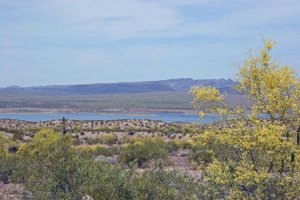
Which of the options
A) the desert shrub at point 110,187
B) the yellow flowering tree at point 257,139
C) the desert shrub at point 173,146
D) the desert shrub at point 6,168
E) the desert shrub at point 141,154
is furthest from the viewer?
the desert shrub at point 173,146

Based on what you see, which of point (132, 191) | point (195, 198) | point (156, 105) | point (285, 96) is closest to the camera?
point (285, 96)

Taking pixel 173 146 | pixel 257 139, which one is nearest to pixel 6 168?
pixel 173 146

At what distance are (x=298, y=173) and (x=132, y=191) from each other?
209 inches

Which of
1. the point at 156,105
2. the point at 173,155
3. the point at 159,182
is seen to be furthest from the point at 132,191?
the point at 156,105

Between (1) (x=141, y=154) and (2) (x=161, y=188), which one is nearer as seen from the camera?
(2) (x=161, y=188)

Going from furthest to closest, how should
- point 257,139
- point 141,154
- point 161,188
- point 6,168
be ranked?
1. point 141,154
2. point 6,168
3. point 161,188
4. point 257,139

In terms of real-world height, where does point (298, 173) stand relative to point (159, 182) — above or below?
above

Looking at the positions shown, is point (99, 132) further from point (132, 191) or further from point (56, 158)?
point (132, 191)

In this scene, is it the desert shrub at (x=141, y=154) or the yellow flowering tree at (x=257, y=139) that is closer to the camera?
the yellow flowering tree at (x=257, y=139)

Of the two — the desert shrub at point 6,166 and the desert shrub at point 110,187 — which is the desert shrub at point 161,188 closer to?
the desert shrub at point 110,187

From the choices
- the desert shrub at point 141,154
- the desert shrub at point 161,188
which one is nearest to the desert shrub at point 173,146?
the desert shrub at point 141,154

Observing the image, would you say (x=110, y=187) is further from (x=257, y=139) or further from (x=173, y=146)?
(x=173, y=146)

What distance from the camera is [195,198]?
57.0 ft

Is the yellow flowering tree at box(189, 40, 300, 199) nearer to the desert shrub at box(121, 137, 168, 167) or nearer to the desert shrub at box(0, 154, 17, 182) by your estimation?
the desert shrub at box(0, 154, 17, 182)
